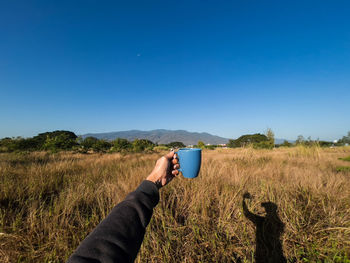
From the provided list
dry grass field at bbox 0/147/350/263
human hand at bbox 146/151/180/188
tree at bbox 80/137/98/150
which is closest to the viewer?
human hand at bbox 146/151/180/188

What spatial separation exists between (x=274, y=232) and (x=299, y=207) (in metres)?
0.49

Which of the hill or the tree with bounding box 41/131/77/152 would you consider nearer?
the tree with bounding box 41/131/77/152

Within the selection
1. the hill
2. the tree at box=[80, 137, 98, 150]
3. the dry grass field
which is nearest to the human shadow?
the dry grass field

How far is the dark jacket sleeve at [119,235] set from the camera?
0.34m

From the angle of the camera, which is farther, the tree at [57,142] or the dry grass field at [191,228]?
the tree at [57,142]

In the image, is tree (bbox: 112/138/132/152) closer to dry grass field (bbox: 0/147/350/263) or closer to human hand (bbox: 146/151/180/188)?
dry grass field (bbox: 0/147/350/263)

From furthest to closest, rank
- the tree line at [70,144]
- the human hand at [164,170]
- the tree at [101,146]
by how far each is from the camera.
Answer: the tree at [101,146] → the tree line at [70,144] → the human hand at [164,170]

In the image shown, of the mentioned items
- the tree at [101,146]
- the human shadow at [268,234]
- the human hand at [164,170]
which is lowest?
the human shadow at [268,234]

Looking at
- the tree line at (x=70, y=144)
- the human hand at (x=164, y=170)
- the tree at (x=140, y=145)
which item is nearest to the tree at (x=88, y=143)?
the tree line at (x=70, y=144)

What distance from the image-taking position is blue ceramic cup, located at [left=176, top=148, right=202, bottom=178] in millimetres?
854

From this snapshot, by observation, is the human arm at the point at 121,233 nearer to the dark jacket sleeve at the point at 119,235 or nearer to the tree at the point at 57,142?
the dark jacket sleeve at the point at 119,235

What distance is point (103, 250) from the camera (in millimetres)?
347

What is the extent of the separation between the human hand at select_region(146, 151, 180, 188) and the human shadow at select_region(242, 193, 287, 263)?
35.0 inches

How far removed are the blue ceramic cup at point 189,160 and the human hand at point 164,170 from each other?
1.8 inches
